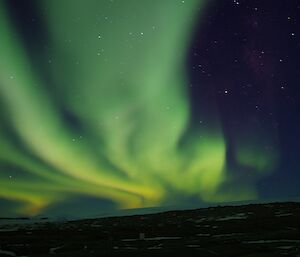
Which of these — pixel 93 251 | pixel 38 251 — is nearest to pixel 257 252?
pixel 93 251

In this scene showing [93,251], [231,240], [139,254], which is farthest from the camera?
[231,240]

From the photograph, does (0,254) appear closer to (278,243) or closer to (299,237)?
(278,243)

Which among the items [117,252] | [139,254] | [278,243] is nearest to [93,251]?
[117,252]

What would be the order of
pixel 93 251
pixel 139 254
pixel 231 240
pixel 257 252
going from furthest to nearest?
1. pixel 231 240
2. pixel 93 251
3. pixel 139 254
4. pixel 257 252

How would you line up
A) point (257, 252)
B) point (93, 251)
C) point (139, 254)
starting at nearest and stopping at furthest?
point (257, 252) < point (139, 254) < point (93, 251)

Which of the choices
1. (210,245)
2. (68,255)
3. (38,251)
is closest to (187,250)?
(210,245)

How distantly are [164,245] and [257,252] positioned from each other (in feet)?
40.1

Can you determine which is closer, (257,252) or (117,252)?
(257,252)

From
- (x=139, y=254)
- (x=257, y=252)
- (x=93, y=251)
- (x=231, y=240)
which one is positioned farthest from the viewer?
(x=231, y=240)

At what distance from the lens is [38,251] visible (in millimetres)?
48219

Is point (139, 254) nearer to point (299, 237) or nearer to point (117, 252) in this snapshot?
point (117, 252)

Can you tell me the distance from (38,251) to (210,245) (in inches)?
717

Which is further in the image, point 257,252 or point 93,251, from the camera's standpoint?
point 93,251

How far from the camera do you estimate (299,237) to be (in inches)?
1826
